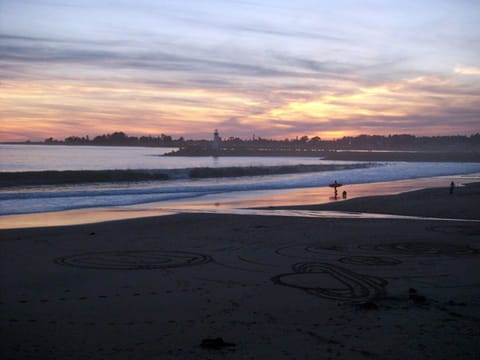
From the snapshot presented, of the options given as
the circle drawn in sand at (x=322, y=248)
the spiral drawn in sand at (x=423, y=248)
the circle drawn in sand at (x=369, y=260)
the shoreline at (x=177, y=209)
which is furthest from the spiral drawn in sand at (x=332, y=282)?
the shoreline at (x=177, y=209)

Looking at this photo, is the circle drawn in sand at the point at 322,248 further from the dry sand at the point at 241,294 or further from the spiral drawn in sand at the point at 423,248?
the spiral drawn in sand at the point at 423,248

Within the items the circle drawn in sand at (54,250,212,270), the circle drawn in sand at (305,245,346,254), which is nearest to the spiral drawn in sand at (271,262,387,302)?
→ the circle drawn in sand at (305,245,346,254)

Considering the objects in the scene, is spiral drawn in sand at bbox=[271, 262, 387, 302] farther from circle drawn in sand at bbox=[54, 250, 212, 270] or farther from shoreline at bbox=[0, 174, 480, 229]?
shoreline at bbox=[0, 174, 480, 229]

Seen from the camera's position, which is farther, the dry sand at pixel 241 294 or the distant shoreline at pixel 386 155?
the distant shoreline at pixel 386 155

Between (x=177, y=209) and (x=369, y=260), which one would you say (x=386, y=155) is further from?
(x=369, y=260)

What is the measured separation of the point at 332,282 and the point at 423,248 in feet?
13.1

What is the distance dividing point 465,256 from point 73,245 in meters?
7.93

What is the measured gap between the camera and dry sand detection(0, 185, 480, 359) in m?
5.36

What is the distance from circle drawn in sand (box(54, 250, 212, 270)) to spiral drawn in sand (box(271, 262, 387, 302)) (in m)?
1.92

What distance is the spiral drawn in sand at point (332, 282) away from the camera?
7.39 m

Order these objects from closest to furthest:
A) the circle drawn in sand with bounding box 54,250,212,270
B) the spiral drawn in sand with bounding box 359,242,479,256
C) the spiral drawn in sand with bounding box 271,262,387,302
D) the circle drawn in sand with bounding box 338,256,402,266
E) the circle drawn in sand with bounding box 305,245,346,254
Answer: the spiral drawn in sand with bounding box 271,262,387,302, the circle drawn in sand with bounding box 54,250,212,270, the circle drawn in sand with bounding box 338,256,402,266, the spiral drawn in sand with bounding box 359,242,479,256, the circle drawn in sand with bounding box 305,245,346,254

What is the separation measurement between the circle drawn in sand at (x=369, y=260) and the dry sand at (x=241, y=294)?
34mm

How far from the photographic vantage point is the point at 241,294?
739 cm

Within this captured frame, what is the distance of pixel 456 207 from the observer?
2075cm
